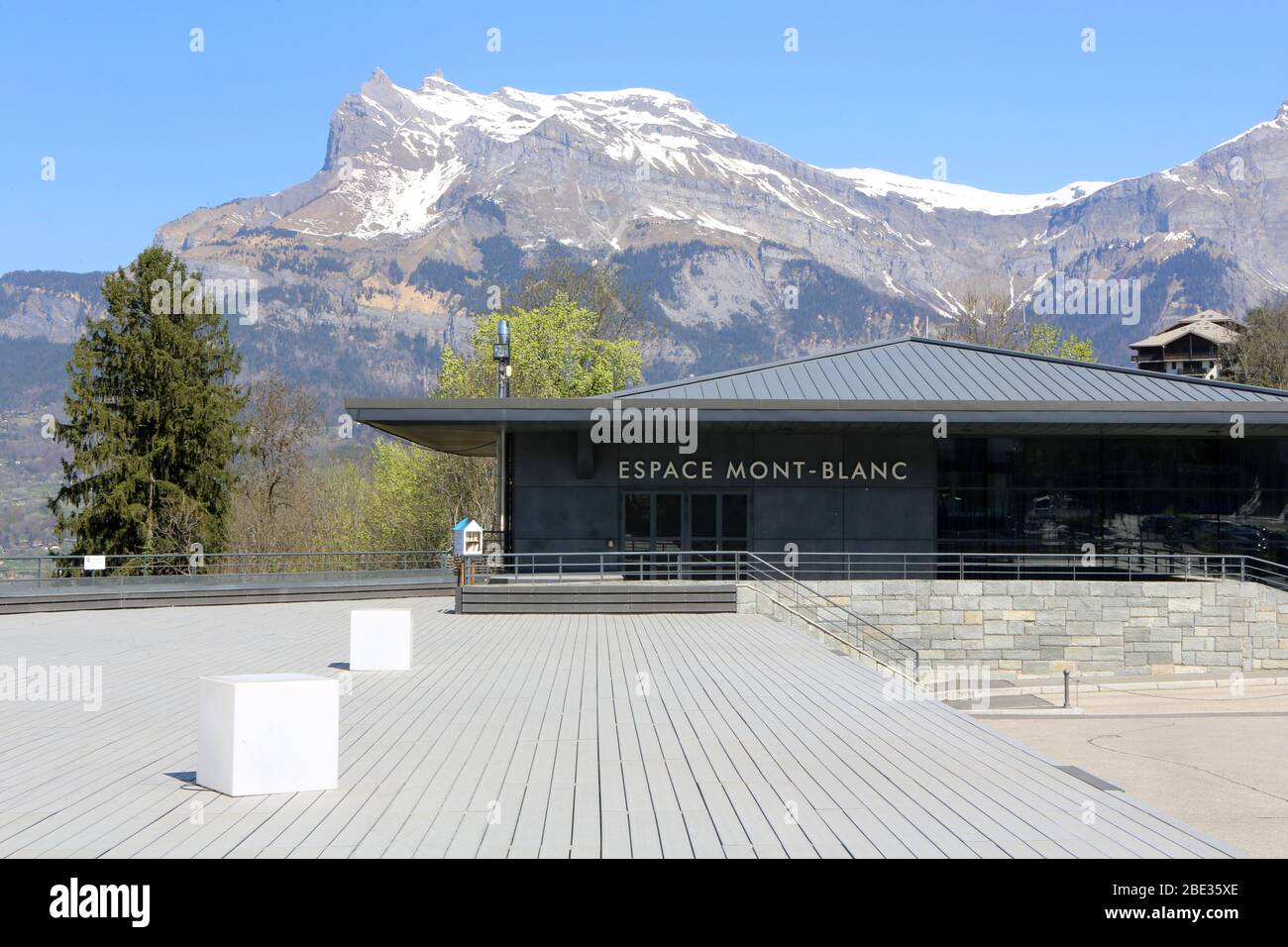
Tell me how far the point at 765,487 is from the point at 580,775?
2244 centimetres

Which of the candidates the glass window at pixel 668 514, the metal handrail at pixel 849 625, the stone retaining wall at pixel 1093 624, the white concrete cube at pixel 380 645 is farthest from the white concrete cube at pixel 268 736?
the glass window at pixel 668 514

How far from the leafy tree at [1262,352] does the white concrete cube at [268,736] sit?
255 feet

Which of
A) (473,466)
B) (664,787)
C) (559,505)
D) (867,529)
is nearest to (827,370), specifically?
(867,529)

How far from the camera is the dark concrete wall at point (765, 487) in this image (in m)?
32.7

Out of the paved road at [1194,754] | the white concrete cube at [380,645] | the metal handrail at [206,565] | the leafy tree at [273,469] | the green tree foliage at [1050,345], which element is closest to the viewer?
the paved road at [1194,754]

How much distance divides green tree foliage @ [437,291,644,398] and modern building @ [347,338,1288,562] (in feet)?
108

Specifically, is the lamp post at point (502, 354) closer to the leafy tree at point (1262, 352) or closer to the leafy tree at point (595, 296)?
the leafy tree at point (595, 296)

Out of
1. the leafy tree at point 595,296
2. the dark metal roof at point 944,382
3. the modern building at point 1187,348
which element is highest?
the modern building at point 1187,348

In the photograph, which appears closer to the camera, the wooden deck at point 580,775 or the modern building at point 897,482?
the wooden deck at point 580,775

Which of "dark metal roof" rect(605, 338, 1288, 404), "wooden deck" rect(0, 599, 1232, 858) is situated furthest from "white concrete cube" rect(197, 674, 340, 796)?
"dark metal roof" rect(605, 338, 1288, 404)

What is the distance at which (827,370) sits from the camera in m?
34.8
